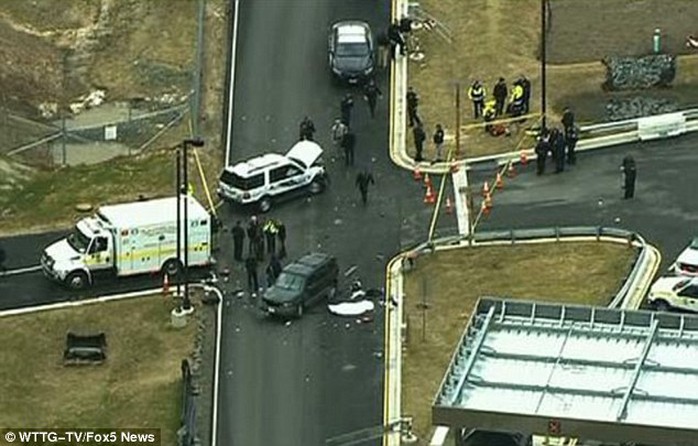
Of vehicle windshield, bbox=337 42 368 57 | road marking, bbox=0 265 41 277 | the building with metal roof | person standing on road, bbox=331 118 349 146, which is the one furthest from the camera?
vehicle windshield, bbox=337 42 368 57

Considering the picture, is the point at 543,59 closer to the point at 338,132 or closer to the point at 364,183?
the point at 338,132

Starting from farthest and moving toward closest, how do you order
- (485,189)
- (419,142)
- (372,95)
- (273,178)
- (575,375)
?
(372,95), (419,142), (485,189), (273,178), (575,375)

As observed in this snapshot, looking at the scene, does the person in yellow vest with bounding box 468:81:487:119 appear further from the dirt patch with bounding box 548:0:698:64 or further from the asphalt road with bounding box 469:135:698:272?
the dirt patch with bounding box 548:0:698:64

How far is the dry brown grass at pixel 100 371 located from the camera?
234 feet

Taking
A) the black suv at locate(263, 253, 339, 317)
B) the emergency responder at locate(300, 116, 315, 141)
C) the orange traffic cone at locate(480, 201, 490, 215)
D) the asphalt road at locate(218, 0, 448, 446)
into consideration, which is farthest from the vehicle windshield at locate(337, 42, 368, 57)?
the black suv at locate(263, 253, 339, 317)

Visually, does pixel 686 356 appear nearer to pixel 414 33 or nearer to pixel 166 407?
pixel 166 407

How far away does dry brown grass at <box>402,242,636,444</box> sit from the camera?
2923 inches

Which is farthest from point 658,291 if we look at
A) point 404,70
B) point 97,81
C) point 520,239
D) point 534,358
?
point 97,81

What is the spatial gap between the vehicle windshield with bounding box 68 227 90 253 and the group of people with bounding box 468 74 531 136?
52.5 ft

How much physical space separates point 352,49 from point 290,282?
18225 mm

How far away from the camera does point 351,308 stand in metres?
76.9

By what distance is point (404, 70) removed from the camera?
93562 mm

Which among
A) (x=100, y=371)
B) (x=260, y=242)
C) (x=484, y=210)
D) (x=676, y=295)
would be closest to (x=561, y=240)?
(x=484, y=210)

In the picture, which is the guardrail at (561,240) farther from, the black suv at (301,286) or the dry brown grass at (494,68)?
the dry brown grass at (494,68)
